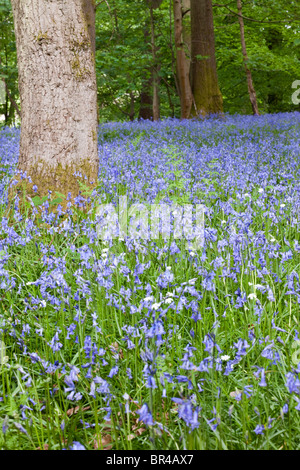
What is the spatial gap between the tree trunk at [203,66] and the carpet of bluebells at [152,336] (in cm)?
824

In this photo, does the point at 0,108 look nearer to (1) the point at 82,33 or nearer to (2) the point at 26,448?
(1) the point at 82,33

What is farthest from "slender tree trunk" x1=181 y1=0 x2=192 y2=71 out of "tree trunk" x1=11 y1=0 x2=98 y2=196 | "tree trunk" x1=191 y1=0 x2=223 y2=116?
"tree trunk" x1=11 y1=0 x2=98 y2=196

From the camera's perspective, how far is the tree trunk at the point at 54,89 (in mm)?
4098

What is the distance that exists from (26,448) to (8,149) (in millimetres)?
6741

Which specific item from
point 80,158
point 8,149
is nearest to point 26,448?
point 80,158

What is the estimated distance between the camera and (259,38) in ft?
72.7

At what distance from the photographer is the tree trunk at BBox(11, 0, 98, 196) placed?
4098 mm

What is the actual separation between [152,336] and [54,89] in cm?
330
